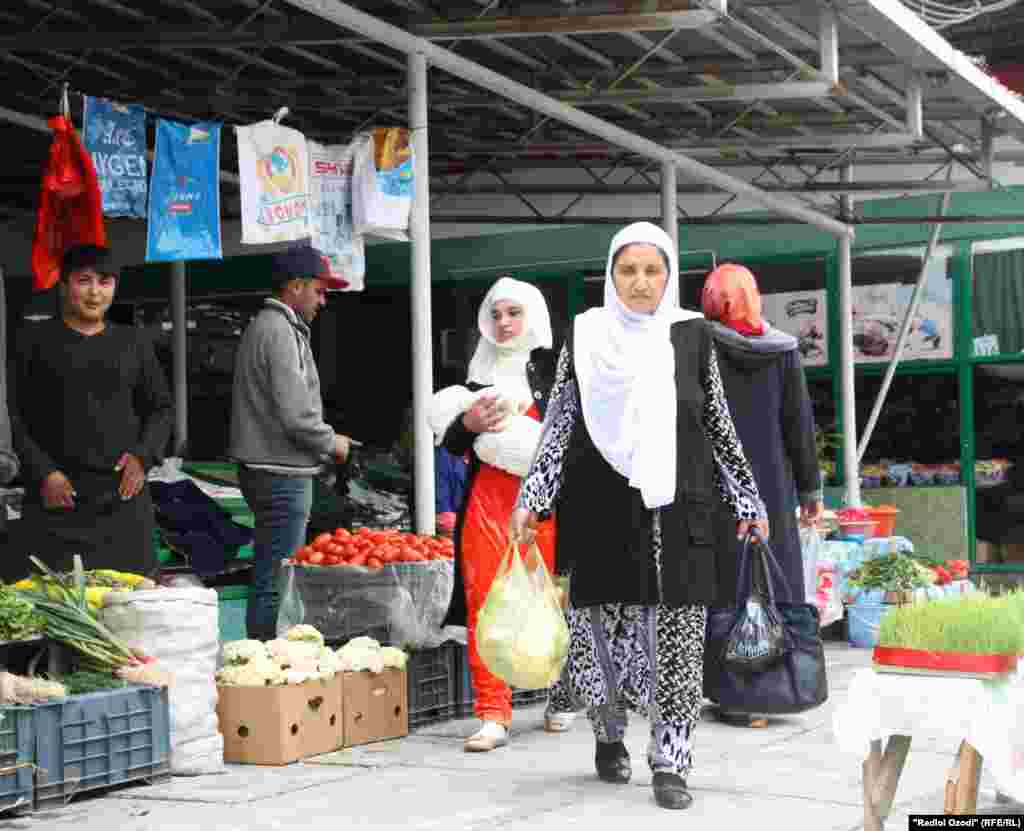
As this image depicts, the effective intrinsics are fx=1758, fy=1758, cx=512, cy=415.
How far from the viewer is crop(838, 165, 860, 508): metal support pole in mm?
15422

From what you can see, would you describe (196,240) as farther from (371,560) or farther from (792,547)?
(792,547)

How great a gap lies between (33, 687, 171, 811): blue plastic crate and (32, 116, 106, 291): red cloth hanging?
2.30 m

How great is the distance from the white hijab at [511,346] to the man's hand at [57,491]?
171 cm

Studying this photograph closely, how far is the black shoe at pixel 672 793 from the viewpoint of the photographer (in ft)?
18.9

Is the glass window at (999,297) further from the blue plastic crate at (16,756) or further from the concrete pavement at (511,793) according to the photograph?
the blue plastic crate at (16,756)

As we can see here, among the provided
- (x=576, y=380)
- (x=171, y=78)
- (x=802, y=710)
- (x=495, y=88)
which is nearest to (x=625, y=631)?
(x=576, y=380)

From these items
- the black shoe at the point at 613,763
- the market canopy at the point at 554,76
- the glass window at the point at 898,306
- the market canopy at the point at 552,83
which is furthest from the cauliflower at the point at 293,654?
the glass window at the point at 898,306

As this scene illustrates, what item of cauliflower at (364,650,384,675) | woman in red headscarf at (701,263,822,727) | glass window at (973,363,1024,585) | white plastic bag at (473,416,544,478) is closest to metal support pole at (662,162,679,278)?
woman in red headscarf at (701,263,822,727)

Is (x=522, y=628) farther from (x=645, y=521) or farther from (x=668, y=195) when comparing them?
(x=668, y=195)

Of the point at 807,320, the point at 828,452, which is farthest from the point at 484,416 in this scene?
the point at 807,320

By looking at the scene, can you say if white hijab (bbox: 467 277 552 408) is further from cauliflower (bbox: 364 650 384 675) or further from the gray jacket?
cauliflower (bbox: 364 650 384 675)

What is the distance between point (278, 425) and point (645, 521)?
8.37 feet

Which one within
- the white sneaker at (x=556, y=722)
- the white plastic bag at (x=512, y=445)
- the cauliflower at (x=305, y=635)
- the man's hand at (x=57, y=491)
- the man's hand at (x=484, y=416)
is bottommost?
the white sneaker at (x=556, y=722)

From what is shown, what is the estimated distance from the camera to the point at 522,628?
5945 mm
